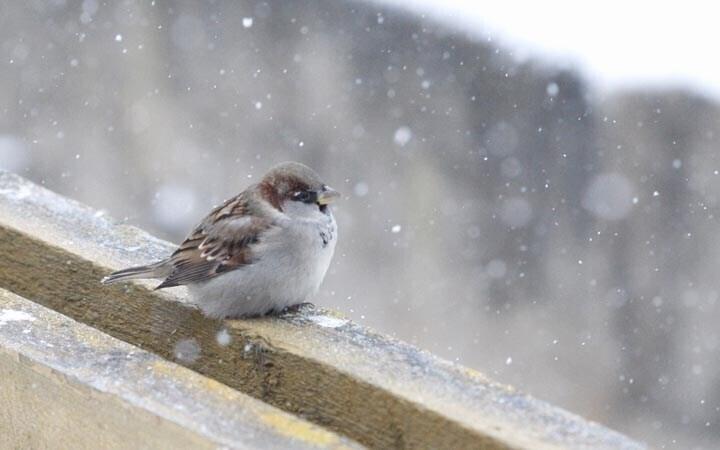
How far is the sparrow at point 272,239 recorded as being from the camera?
6.69 feet

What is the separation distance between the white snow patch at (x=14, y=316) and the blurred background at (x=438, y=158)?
447cm

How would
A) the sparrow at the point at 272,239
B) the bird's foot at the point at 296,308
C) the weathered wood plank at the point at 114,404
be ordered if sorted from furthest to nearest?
1. the sparrow at the point at 272,239
2. the bird's foot at the point at 296,308
3. the weathered wood plank at the point at 114,404

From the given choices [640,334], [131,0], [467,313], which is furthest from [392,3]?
[640,334]

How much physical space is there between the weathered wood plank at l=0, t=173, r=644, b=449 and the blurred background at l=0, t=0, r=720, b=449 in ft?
13.4

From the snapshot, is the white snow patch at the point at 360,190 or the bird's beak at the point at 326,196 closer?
the bird's beak at the point at 326,196

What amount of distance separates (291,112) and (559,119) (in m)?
1.59

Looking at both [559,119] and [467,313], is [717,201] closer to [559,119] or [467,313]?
[559,119]

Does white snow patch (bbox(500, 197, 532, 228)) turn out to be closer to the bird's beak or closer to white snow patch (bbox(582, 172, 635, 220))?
white snow patch (bbox(582, 172, 635, 220))

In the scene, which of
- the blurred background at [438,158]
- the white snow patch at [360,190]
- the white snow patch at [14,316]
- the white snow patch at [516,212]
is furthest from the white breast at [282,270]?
the white snow patch at [516,212]

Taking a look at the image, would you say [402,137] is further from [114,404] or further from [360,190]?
[114,404]

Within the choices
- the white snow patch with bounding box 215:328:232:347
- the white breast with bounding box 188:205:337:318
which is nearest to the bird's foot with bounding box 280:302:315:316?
the white breast with bounding box 188:205:337:318

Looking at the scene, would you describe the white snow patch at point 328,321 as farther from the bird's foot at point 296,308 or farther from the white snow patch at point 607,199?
the white snow patch at point 607,199

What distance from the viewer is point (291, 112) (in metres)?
6.47

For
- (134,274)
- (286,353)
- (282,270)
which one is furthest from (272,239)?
(286,353)
